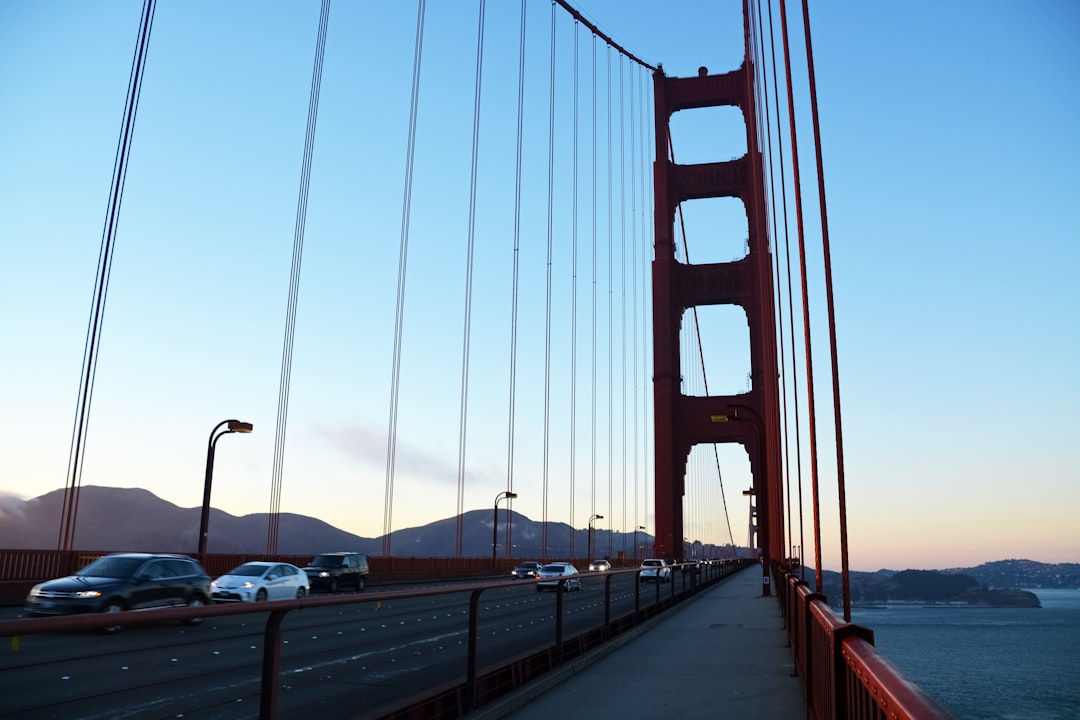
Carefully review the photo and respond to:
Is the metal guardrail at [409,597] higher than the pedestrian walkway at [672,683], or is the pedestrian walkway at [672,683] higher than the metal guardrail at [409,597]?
the metal guardrail at [409,597]

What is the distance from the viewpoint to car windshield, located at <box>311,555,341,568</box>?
90.2 feet

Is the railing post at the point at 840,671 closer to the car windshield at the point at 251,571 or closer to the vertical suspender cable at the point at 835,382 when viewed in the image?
the vertical suspender cable at the point at 835,382

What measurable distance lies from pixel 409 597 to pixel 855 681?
3.60 meters

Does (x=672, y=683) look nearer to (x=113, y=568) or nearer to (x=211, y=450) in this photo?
(x=113, y=568)

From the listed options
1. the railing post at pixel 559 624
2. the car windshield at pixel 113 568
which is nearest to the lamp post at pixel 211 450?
the car windshield at pixel 113 568

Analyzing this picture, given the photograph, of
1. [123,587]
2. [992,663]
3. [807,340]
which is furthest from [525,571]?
[992,663]

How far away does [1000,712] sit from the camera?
171 feet

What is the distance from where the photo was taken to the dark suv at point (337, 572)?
26.8 m

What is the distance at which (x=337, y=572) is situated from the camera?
2725 centimetres

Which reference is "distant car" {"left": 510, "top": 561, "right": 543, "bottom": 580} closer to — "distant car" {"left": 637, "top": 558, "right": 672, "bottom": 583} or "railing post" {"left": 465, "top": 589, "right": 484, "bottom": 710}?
"distant car" {"left": 637, "top": 558, "right": 672, "bottom": 583}

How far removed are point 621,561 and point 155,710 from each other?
71501 millimetres

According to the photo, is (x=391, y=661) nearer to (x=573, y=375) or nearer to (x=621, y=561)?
(x=573, y=375)

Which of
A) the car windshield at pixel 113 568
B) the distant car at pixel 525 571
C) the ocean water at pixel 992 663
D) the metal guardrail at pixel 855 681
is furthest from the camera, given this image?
the ocean water at pixel 992 663

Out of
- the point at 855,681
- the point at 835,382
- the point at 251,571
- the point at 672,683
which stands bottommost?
the point at 672,683
